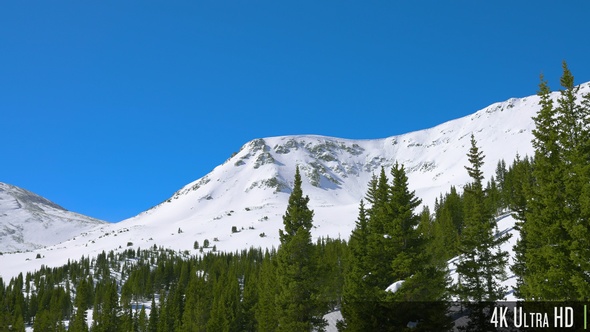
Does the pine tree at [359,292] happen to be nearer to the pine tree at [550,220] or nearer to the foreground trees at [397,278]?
the foreground trees at [397,278]

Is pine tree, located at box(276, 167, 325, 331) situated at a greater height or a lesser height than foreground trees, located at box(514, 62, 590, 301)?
lesser

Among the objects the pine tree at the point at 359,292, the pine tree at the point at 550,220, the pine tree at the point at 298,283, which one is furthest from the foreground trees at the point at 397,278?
the pine tree at the point at 550,220

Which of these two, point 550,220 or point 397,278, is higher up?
point 550,220

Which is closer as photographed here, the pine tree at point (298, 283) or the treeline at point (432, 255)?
the treeline at point (432, 255)

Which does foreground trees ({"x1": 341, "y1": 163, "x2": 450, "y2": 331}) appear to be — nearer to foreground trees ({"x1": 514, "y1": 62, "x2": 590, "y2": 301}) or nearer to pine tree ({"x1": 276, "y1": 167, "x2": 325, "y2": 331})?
pine tree ({"x1": 276, "y1": 167, "x2": 325, "y2": 331})

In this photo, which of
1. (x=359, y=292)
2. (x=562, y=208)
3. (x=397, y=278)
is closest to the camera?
(x=562, y=208)

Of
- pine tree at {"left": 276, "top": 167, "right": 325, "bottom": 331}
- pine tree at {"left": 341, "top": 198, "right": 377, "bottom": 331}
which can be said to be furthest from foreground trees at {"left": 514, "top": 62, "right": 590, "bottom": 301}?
pine tree at {"left": 276, "top": 167, "right": 325, "bottom": 331}

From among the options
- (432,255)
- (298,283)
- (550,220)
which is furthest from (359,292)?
(550,220)

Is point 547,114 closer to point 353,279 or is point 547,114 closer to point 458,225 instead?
point 353,279

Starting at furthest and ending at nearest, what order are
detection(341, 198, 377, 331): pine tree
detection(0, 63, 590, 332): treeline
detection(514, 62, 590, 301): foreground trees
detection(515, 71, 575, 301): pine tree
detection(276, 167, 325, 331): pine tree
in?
detection(276, 167, 325, 331): pine tree
detection(341, 198, 377, 331): pine tree
detection(0, 63, 590, 332): treeline
detection(515, 71, 575, 301): pine tree
detection(514, 62, 590, 301): foreground trees

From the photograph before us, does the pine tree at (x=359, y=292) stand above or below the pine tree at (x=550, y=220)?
below

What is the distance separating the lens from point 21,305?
402 feet

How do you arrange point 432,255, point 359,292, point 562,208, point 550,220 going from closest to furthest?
point 562,208, point 550,220, point 359,292, point 432,255

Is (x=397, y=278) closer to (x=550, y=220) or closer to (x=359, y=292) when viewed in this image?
(x=359, y=292)
